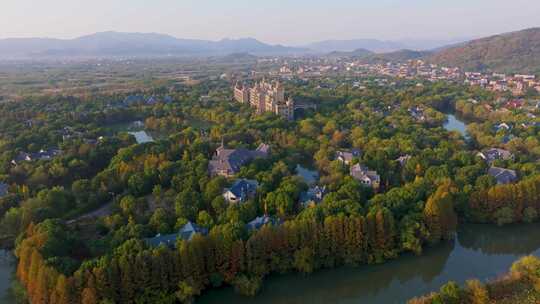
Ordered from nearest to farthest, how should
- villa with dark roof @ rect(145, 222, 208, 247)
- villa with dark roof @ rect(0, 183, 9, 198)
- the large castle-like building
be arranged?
villa with dark roof @ rect(145, 222, 208, 247)
villa with dark roof @ rect(0, 183, 9, 198)
the large castle-like building

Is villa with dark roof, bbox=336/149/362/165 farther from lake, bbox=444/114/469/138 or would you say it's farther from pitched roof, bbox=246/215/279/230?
lake, bbox=444/114/469/138

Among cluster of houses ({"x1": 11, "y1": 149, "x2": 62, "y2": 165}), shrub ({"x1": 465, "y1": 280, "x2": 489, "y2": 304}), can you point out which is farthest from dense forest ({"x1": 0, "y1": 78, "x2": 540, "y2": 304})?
shrub ({"x1": 465, "y1": 280, "x2": 489, "y2": 304})

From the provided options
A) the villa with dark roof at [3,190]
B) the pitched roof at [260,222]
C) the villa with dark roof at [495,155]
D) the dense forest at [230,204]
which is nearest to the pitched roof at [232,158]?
the dense forest at [230,204]

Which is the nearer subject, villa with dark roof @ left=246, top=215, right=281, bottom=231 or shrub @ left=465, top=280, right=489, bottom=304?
shrub @ left=465, top=280, right=489, bottom=304

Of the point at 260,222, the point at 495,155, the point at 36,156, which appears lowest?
the point at 36,156

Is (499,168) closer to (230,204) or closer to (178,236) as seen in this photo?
(230,204)

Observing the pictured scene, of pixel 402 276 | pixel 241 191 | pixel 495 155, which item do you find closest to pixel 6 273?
pixel 241 191
